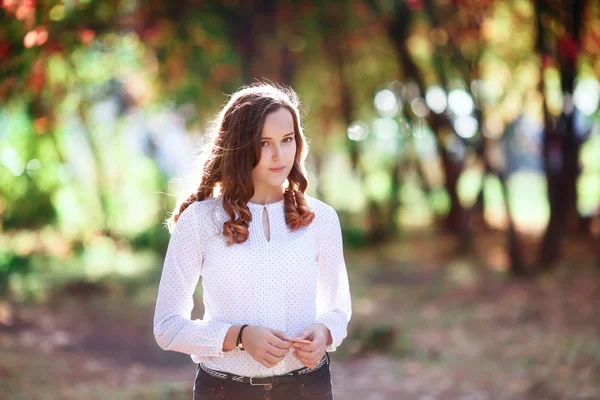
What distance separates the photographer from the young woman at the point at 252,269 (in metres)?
2.11

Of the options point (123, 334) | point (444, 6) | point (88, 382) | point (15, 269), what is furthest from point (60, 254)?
point (444, 6)

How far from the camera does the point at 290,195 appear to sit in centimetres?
228

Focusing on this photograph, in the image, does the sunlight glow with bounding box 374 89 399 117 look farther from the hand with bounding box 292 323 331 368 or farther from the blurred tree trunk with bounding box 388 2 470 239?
the hand with bounding box 292 323 331 368

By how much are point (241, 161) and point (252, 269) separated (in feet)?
1.04

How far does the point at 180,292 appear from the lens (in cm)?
215

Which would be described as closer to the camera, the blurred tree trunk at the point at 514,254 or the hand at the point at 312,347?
the hand at the point at 312,347

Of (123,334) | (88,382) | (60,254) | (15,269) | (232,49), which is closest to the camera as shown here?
(88,382)

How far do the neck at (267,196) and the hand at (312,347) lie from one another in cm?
40

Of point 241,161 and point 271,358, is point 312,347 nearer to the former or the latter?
point 271,358

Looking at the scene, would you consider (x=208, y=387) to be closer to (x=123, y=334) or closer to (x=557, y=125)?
(x=123, y=334)

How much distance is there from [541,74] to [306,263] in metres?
6.66

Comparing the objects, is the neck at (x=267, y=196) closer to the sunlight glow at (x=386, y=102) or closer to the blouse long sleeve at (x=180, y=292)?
the blouse long sleeve at (x=180, y=292)

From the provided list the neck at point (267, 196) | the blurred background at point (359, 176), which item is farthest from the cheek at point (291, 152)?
the blurred background at point (359, 176)

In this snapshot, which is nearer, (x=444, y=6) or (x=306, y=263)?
(x=306, y=263)
